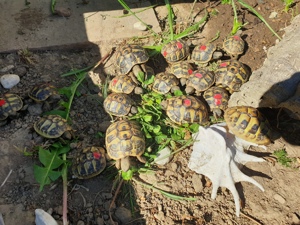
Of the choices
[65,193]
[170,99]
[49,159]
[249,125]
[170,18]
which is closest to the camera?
[65,193]

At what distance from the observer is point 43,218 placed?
3002mm

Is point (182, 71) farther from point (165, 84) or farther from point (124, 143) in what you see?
point (124, 143)

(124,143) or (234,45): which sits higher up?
(234,45)

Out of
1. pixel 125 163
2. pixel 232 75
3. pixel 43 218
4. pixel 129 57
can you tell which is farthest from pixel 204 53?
pixel 43 218

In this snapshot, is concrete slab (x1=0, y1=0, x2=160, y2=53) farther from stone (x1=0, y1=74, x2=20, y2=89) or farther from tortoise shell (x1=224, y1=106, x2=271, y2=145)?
tortoise shell (x1=224, y1=106, x2=271, y2=145)

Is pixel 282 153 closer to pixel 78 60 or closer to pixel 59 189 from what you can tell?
pixel 59 189

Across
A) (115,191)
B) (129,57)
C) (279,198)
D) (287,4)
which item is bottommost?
(115,191)

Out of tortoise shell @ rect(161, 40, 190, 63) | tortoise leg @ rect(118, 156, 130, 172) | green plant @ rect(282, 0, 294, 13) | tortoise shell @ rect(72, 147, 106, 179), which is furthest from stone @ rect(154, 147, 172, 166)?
green plant @ rect(282, 0, 294, 13)

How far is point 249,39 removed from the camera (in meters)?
4.84

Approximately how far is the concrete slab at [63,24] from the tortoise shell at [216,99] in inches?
54.9

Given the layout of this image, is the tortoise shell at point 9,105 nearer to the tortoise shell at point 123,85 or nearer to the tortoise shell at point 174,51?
the tortoise shell at point 123,85

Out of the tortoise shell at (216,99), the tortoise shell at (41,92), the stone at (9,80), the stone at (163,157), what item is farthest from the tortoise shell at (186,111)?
the stone at (9,80)

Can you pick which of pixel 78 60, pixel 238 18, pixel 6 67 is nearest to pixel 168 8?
pixel 238 18

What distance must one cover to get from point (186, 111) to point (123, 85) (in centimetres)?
89
